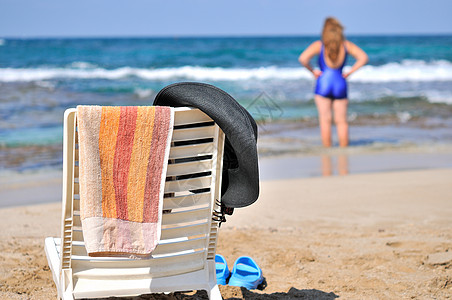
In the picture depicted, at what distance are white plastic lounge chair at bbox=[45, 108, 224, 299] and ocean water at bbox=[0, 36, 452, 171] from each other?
1881 millimetres

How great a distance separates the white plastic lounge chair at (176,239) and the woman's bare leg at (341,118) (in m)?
5.78

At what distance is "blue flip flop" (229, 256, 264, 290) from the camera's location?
3137mm

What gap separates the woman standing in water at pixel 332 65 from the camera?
7.32 m

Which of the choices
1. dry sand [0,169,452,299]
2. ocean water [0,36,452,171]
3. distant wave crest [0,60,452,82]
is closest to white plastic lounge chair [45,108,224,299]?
dry sand [0,169,452,299]

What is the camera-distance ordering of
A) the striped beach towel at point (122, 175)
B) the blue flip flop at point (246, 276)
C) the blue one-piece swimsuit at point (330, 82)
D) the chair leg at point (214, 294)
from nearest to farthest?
the striped beach towel at point (122, 175), the chair leg at point (214, 294), the blue flip flop at point (246, 276), the blue one-piece swimsuit at point (330, 82)

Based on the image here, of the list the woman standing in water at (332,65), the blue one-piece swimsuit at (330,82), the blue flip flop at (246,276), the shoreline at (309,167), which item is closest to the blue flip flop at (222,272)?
the blue flip flop at (246,276)

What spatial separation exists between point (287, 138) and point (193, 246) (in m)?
6.69

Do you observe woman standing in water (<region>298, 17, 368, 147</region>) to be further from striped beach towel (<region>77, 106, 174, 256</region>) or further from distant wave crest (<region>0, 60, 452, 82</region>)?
distant wave crest (<region>0, 60, 452, 82</region>)

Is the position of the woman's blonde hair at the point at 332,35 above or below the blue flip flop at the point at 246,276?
above

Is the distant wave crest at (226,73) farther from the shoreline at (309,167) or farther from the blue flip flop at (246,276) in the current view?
the blue flip flop at (246,276)

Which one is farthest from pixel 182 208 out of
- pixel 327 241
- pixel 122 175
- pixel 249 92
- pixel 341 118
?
pixel 249 92

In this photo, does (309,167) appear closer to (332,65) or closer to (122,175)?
(332,65)

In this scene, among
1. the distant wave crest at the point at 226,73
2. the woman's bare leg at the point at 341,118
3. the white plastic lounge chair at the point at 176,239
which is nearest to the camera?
the white plastic lounge chair at the point at 176,239

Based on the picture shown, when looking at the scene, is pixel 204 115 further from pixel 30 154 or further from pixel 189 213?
pixel 30 154
